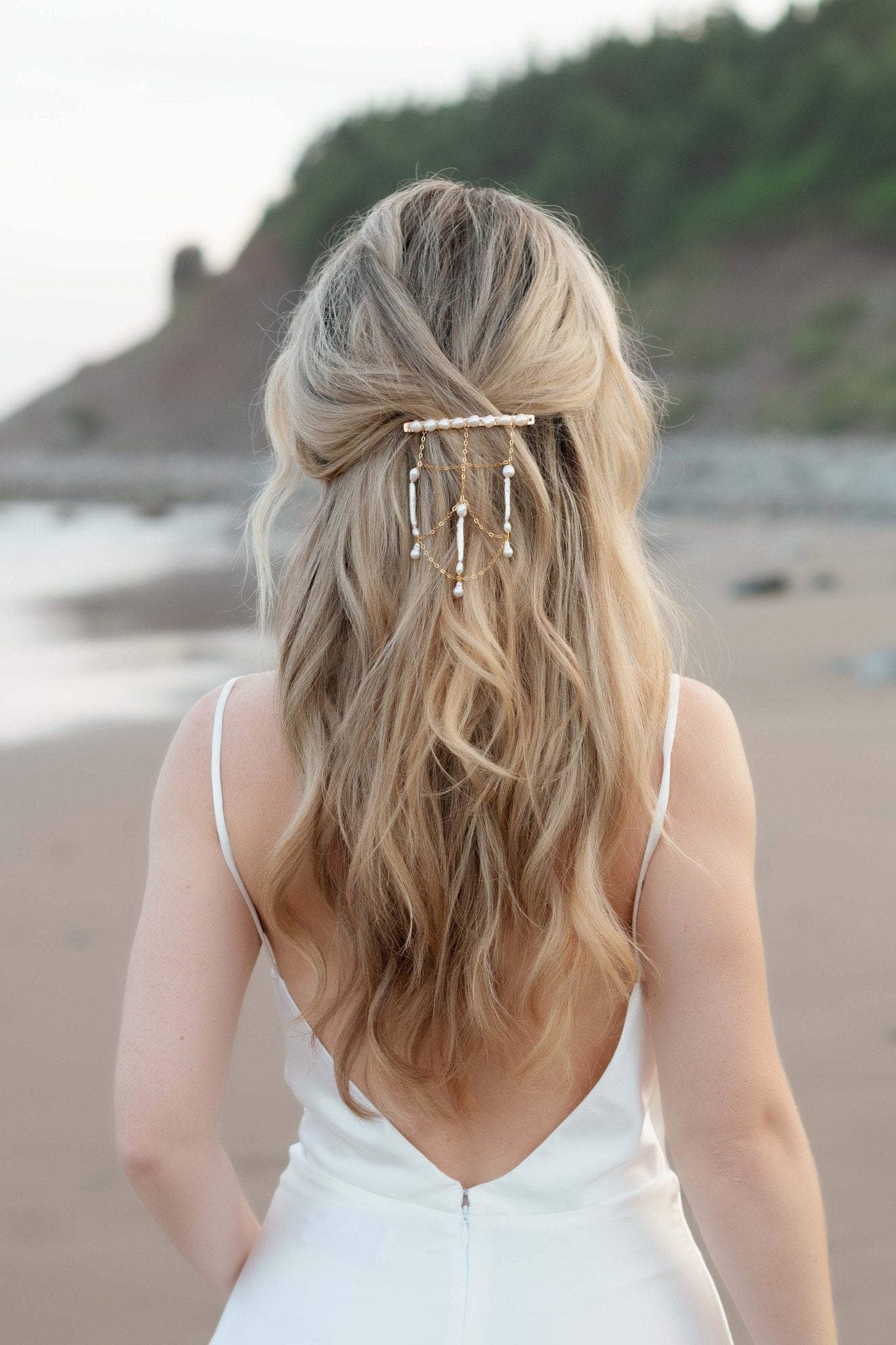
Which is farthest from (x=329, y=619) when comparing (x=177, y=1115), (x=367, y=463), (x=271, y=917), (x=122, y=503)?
(x=122, y=503)

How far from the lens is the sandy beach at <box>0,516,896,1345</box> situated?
269cm

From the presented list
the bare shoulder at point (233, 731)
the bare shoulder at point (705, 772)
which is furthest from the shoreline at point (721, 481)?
the bare shoulder at point (705, 772)

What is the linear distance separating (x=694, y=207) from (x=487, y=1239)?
39.2m

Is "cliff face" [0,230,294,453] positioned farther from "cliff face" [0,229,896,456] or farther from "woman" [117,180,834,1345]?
"woman" [117,180,834,1345]

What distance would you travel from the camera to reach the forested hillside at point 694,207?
29781mm

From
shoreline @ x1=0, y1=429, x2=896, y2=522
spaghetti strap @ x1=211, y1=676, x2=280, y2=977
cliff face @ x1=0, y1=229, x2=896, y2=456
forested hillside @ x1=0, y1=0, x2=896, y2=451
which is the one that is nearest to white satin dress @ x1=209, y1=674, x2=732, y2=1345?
spaghetti strap @ x1=211, y1=676, x2=280, y2=977

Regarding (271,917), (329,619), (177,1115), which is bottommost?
(177,1115)

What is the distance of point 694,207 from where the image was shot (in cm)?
3706

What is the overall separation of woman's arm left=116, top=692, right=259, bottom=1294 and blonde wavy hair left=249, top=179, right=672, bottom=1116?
7 centimetres

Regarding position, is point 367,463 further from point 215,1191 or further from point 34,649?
point 34,649

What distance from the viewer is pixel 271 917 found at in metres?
1.34

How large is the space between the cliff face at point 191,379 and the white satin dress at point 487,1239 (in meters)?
42.7

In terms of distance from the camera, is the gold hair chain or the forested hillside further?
the forested hillside

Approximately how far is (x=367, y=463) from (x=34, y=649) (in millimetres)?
9389
